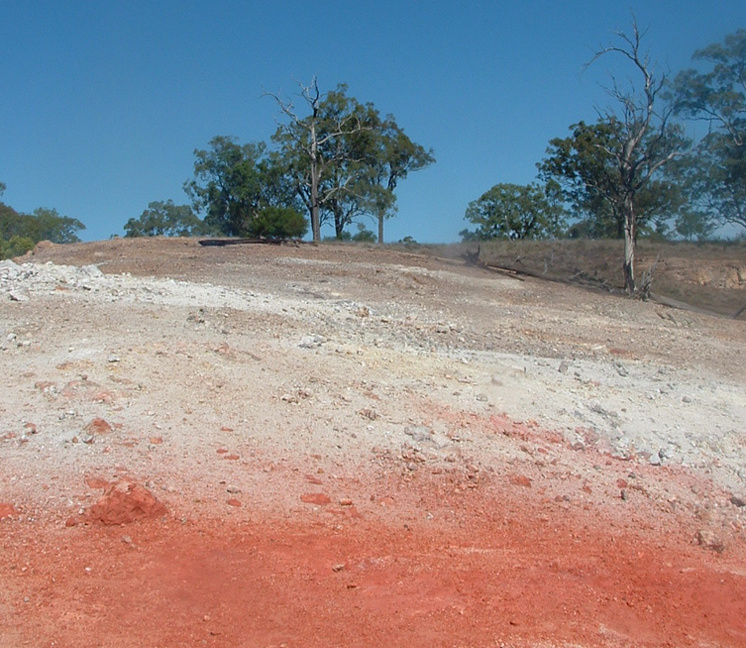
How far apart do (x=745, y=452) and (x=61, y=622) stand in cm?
643

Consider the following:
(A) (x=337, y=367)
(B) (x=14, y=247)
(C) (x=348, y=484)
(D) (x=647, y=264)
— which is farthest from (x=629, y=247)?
(B) (x=14, y=247)

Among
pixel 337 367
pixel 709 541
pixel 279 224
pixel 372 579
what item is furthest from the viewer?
pixel 279 224

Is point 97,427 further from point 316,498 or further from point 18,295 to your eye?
point 18,295

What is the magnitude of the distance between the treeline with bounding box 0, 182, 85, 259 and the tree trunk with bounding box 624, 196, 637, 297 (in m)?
17.4

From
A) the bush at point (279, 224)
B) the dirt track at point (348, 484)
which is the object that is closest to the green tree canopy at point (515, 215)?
the bush at point (279, 224)

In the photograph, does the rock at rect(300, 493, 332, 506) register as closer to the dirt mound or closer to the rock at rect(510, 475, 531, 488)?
the dirt mound

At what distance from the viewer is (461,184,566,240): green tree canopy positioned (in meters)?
37.1

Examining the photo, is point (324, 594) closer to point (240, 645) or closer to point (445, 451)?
point (240, 645)

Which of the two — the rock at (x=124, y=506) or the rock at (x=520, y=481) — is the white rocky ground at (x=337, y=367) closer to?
the rock at (x=520, y=481)

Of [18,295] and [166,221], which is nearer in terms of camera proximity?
[18,295]

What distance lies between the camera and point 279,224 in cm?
2666

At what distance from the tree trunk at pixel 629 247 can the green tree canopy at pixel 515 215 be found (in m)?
14.7

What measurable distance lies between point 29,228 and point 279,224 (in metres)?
13.2

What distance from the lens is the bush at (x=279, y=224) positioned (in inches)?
1049
